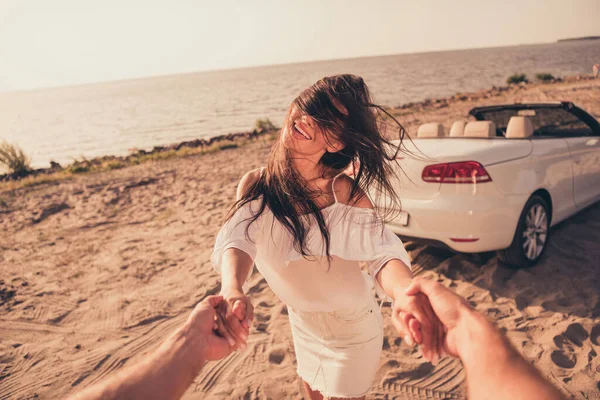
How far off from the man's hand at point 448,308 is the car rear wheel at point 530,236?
3.12 m

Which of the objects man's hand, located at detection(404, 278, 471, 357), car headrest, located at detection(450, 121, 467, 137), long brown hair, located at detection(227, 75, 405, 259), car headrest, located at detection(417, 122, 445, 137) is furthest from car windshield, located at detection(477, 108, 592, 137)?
man's hand, located at detection(404, 278, 471, 357)

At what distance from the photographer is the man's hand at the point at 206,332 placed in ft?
3.46

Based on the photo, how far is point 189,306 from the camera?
4117mm

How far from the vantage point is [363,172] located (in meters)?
1.76

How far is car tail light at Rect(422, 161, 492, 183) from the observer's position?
3486mm

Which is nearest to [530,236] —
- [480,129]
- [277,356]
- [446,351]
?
[480,129]

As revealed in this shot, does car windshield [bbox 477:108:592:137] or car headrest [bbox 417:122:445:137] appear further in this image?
car windshield [bbox 477:108:592:137]

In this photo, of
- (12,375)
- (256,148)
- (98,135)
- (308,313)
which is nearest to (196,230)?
(12,375)

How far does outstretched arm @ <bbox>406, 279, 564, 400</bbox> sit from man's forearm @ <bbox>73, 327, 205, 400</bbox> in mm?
652

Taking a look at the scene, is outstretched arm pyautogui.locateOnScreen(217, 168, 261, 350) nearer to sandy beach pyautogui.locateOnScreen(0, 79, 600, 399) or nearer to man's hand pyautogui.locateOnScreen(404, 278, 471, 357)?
man's hand pyautogui.locateOnScreen(404, 278, 471, 357)

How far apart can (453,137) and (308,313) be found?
10.4 ft

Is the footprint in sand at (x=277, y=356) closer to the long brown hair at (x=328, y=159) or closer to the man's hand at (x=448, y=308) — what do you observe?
the long brown hair at (x=328, y=159)

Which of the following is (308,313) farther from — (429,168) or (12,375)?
(12,375)

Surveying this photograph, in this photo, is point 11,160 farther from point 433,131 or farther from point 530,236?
point 530,236
